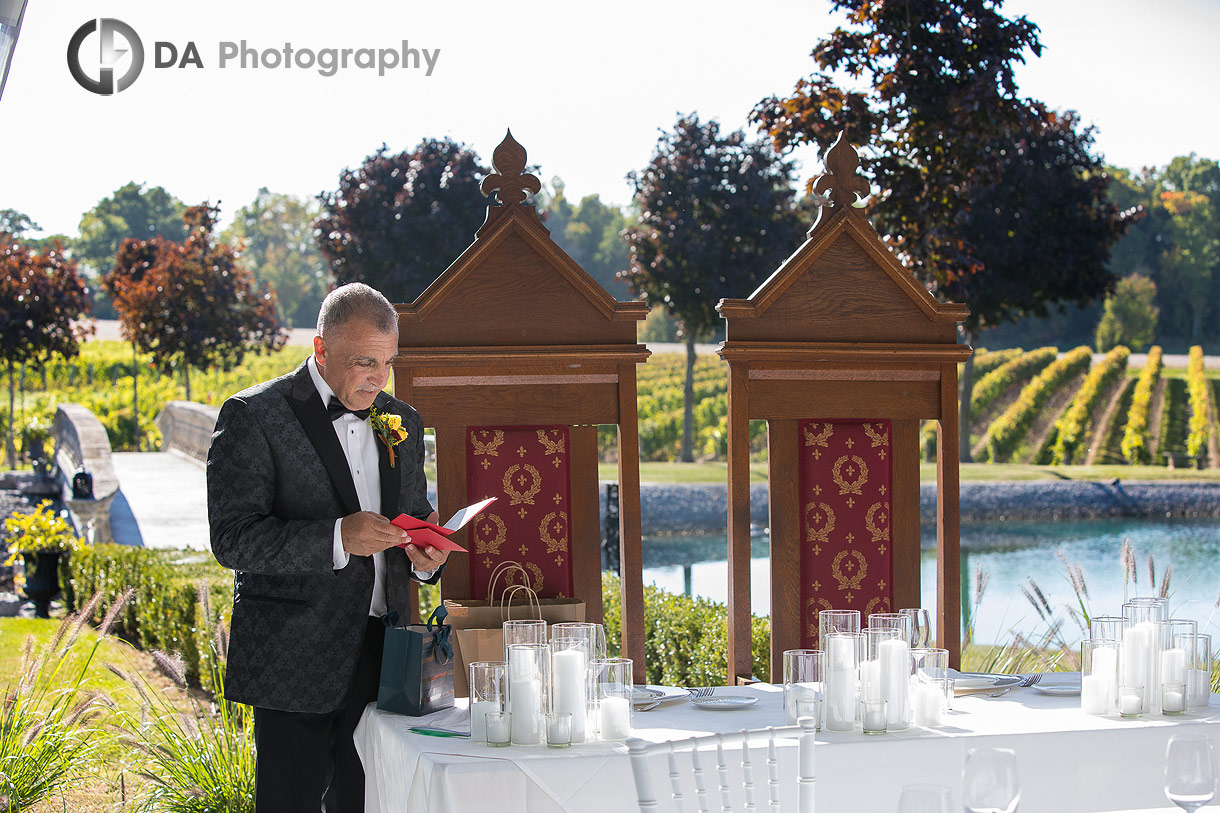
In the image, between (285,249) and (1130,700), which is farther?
(285,249)

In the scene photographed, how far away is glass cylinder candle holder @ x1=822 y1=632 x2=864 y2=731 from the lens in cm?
205

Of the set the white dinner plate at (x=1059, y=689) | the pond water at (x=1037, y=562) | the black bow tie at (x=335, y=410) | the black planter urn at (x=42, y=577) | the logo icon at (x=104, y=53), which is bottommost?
the pond water at (x=1037, y=562)

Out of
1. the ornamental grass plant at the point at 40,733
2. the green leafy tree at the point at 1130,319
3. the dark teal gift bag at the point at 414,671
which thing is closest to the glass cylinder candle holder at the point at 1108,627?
the dark teal gift bag at the point at 414,671

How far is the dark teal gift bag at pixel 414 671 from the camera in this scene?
2.13m

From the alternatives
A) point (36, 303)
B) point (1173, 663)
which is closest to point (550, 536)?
point (1173, 663)

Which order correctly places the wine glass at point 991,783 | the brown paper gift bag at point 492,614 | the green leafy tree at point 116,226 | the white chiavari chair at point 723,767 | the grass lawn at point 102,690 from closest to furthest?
the wine glass at point 991,783 → the white chiavari chair at point 723,767 → the brown paper gift bag at point 492,614 → the grass lawn at point 102,690 → the green leafy tree at point 116,226

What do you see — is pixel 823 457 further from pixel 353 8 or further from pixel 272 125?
pixel 272 125

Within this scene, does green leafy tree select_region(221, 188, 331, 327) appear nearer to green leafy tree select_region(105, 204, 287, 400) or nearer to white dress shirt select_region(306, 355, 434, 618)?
green leafy tree select_region(105, 204, 287, 400)

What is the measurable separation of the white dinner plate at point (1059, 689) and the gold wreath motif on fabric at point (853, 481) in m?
0.81

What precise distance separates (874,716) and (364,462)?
1122mm

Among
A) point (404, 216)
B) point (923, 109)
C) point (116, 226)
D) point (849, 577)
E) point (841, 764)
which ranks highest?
point (116, 226)

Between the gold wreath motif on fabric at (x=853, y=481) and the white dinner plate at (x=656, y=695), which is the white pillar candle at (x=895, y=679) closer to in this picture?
the white dinner plate at (x=656, y=695)

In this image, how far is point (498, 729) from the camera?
1.93 m

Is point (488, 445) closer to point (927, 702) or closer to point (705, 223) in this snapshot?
point (927, 702)
